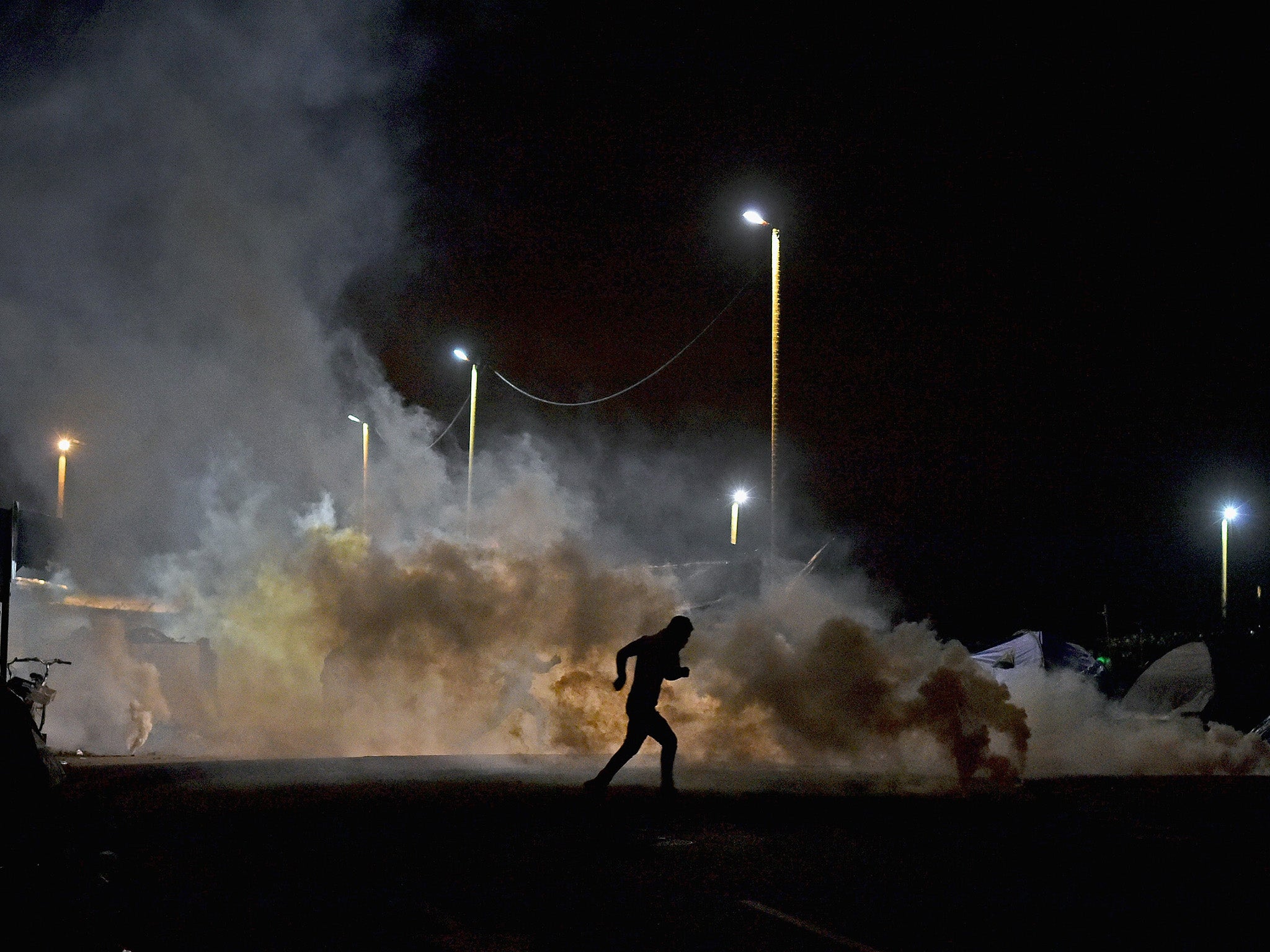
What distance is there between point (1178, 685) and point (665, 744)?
16.0 metres

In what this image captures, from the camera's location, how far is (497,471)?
3083 centimetres

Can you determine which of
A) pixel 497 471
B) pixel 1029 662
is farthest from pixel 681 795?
pixel 497 471

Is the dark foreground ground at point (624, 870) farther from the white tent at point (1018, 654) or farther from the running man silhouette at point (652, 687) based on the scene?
the white tent at point (1018, 654)

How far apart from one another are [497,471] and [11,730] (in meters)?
23.9

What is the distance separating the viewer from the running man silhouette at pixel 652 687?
377 inches

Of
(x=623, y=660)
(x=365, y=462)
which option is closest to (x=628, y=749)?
(x=623, y=660)

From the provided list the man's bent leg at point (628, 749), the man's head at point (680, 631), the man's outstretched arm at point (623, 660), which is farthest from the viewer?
the man's head at point (680, 631)

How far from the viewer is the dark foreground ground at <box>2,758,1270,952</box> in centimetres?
559

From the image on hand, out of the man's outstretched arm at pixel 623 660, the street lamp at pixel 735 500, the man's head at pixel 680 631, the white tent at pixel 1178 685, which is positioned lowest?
the white tent at pixel 1178 685

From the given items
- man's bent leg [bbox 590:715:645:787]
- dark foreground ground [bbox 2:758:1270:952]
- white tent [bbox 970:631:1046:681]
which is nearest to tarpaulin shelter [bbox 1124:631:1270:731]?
white tent [bbox 970:631:1046:681]

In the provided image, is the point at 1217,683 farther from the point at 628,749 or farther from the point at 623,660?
the point at 628,749

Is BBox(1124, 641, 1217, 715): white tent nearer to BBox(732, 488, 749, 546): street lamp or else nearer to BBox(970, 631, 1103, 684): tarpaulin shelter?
BBox(970, 631, 1103, 684): tarpaulin shelter

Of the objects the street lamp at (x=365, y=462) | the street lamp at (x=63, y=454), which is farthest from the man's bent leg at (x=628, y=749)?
the street lamp at (x=63, y=454)

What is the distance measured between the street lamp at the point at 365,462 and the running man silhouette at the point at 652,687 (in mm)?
22641
